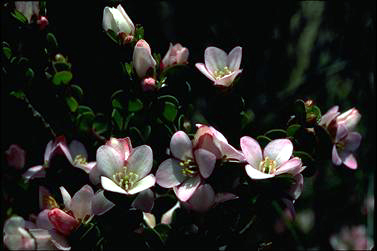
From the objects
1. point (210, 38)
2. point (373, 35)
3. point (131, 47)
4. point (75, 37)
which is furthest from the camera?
point (373, 35)

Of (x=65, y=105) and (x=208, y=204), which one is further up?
(x=65, y=105)

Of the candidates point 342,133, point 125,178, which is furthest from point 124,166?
point 342,133

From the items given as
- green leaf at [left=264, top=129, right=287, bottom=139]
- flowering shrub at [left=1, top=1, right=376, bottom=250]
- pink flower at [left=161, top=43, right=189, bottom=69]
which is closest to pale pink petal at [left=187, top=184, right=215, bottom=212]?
flowering shrub at [left=1, top=1, right=376, bottom=250]

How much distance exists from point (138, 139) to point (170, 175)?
0.55 ft

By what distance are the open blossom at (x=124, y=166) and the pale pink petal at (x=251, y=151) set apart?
6.8 inches

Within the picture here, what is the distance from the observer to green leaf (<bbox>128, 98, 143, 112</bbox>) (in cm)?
118

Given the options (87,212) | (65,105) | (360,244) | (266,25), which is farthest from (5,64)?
(360,244)

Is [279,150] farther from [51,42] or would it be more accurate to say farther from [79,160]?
[51,42]

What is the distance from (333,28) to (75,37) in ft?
3.31

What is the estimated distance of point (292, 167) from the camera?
38.8 inches

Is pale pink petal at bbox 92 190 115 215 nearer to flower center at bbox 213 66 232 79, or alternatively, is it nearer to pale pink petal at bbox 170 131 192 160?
pale pink petal at bbox 170 131 192 160

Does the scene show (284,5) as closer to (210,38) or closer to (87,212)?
(210,38)

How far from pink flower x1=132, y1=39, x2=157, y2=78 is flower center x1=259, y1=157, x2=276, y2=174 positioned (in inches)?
11.5

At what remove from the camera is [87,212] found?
3.40 ft
